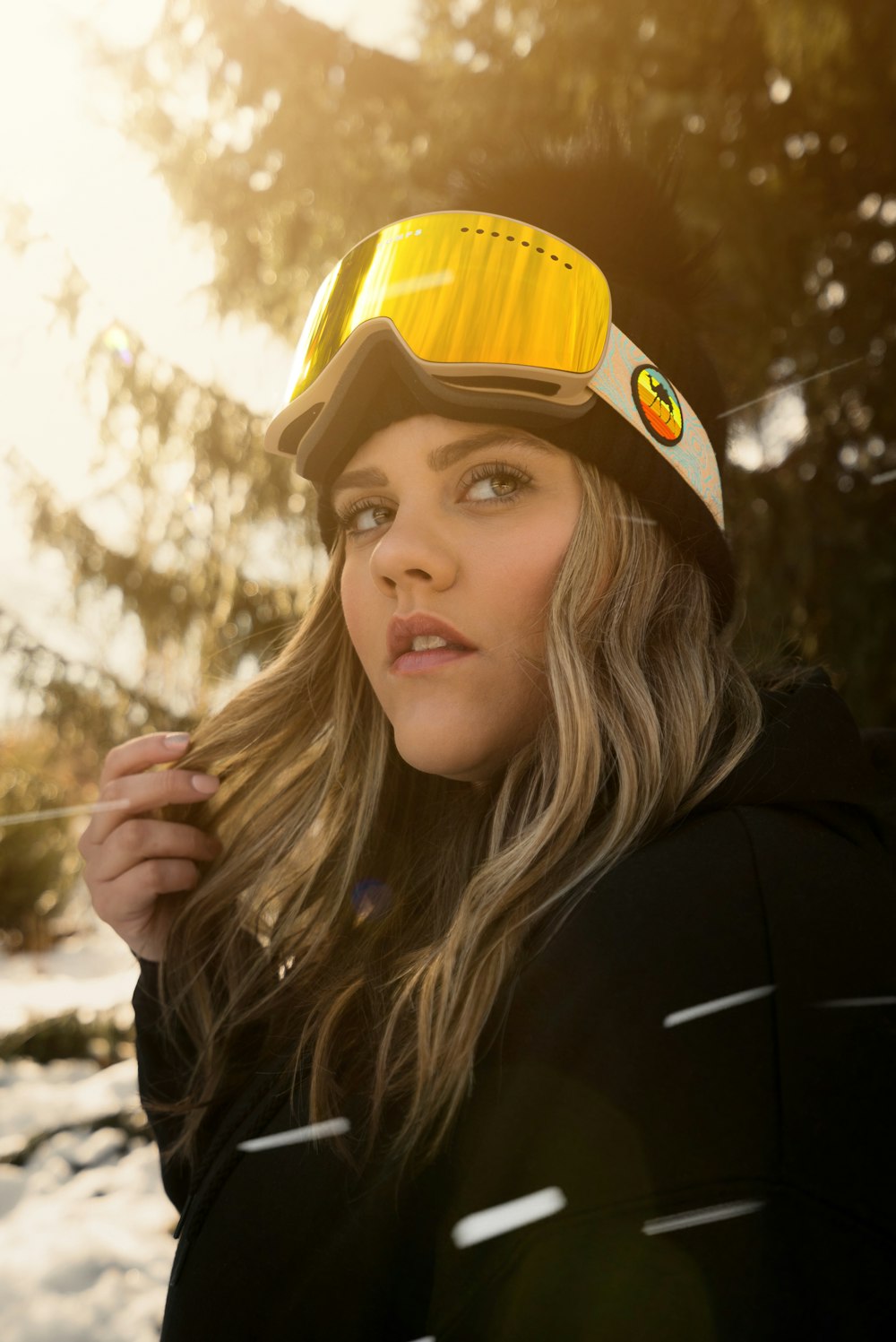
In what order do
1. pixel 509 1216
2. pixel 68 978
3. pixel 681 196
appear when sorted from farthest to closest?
pixel 68 978 < pixel 681 196 < pixel 509 1216

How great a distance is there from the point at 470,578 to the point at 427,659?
0.52 ft

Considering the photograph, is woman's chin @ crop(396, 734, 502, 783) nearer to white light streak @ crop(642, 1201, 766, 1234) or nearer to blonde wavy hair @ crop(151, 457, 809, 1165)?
blonde wavy hair @ crop(151, 457, 809, 1165)

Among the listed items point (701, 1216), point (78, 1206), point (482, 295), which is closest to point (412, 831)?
point (482, 295)

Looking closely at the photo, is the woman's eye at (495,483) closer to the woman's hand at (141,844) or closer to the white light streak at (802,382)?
the woman's hand at (141,844)

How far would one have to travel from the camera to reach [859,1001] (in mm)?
1087

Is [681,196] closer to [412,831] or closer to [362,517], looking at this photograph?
[362,517]

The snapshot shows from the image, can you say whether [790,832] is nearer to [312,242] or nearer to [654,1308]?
[654,1308]

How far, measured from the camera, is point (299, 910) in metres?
2.11

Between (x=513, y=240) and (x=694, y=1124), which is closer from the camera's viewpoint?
(x=694, y=1124)

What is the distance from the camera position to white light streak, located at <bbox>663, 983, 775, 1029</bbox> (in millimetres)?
1052

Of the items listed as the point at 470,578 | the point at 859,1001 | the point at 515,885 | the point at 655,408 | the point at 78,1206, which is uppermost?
the point at 655,408

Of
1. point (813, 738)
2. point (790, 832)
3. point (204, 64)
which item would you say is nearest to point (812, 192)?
point (204, 64)

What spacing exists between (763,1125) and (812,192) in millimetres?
3408

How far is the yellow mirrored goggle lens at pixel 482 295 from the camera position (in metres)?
1.63
